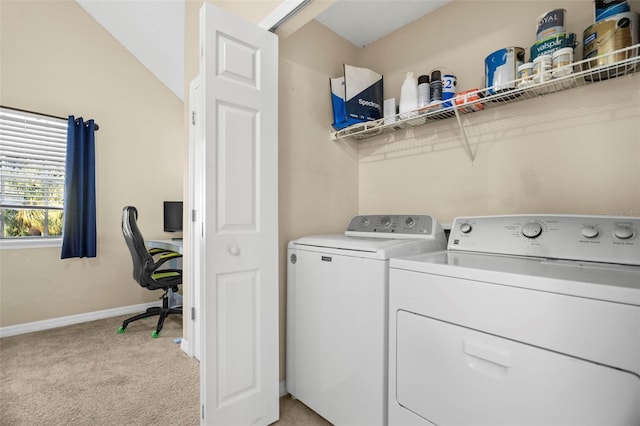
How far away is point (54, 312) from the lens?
2.95 m

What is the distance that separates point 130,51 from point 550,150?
3.93 meters

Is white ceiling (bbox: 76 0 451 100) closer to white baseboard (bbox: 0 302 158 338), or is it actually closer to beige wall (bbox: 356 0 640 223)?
beige wall (bbox: 356 0 640 223)

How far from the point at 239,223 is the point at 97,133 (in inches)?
104

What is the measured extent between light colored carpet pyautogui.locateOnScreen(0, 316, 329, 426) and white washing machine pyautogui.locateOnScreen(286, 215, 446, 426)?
24 centimetres

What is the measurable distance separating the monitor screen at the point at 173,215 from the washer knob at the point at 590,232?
346 centimetres

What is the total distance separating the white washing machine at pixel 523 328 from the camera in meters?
0.78

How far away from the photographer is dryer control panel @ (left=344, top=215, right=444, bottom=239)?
5.24 ft

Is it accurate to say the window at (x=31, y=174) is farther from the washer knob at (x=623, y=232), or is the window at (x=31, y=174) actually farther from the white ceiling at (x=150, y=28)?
the washer knob at (x=623, y=232)

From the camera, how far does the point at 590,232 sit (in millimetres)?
1144

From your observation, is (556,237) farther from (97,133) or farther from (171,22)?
(97,133)

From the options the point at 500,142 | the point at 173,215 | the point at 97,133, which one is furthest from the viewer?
the point at 173,215

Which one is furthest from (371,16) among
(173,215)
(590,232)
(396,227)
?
(173,215)

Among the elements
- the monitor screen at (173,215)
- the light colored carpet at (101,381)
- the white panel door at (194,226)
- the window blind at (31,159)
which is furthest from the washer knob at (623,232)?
the window blind at (31,159)

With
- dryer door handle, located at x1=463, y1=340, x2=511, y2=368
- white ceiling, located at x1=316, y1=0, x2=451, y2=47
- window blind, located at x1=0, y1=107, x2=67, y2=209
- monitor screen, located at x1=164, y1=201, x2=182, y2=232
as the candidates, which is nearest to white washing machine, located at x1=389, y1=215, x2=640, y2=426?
dryer door handle, located at x1=463, y1=340, x2=511, y2=368
